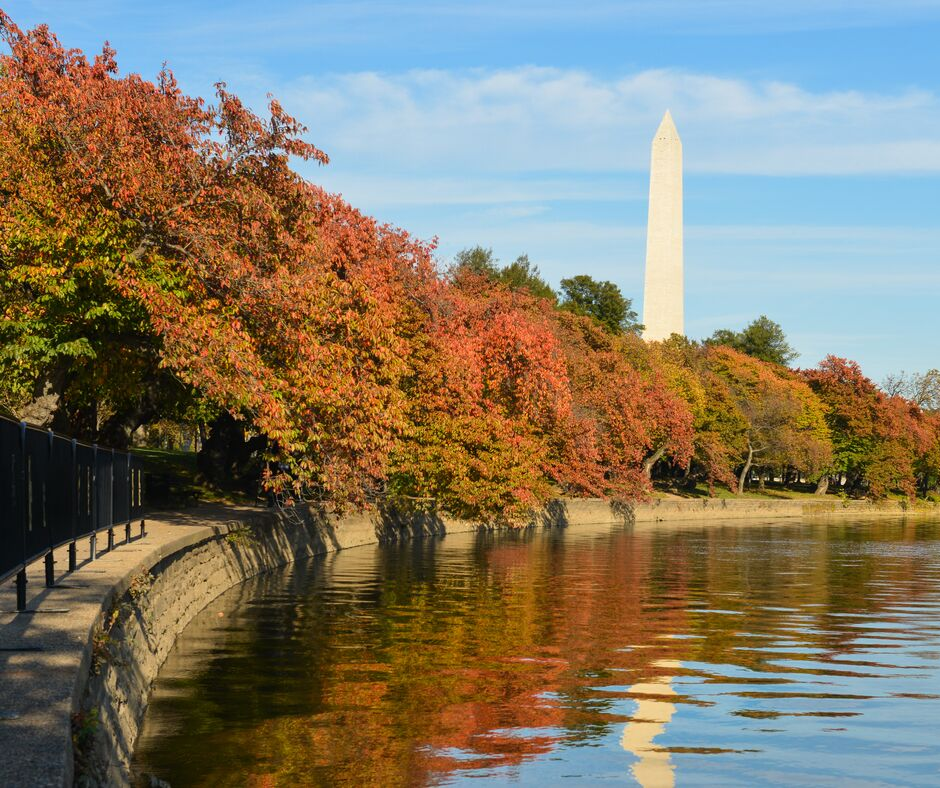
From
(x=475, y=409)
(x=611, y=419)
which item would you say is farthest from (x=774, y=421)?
(x=475, y=409)

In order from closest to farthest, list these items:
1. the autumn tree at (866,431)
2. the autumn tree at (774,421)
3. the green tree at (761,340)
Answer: the autumn tree at (774,421) < the autumn tree at (866,431) < the green tree at (761,340)

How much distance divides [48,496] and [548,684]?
747cm

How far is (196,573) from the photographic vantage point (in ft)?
83.7

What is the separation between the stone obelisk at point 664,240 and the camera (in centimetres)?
8850

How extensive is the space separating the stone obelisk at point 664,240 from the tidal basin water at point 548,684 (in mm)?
56882

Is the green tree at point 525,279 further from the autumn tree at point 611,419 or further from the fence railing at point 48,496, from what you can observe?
the fence railing at point 48,496

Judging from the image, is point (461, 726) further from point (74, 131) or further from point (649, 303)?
point (649, 303)

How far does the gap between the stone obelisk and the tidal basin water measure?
5688 cm

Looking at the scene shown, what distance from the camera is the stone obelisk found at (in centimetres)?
8850

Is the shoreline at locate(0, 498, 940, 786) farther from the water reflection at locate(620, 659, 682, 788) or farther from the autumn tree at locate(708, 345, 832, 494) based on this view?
the autumn tree at locate(708, 345, 832, 494)

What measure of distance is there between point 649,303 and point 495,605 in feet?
223

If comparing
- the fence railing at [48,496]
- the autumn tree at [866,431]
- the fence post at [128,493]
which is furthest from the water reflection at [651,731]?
the autumn tree at [866,431]

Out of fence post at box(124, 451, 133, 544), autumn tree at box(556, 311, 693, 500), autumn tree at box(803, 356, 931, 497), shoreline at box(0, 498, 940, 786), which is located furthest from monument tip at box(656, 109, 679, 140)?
fence post at box(124, 451, 133, 544)

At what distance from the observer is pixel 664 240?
3546 inches
